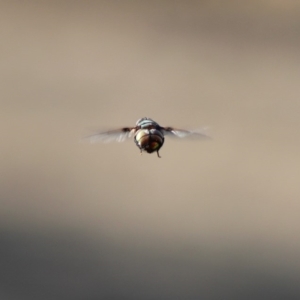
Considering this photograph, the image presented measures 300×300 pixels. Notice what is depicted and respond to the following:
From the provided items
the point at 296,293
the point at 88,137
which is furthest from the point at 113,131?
the point at 296,293

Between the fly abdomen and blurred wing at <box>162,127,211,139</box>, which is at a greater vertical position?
blurred wing at <box>162,127,211,139</box>

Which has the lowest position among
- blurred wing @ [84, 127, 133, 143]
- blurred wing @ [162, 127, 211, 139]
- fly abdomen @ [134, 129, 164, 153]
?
fly abdomen @ [134, 129, 164, 153]

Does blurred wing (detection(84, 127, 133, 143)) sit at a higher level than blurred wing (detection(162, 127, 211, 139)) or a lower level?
lower

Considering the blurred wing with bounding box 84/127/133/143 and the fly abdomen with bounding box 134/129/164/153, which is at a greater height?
the blurred wing with bounding box 84/127/133/143

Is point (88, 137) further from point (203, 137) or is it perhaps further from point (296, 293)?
point (296, 293)
